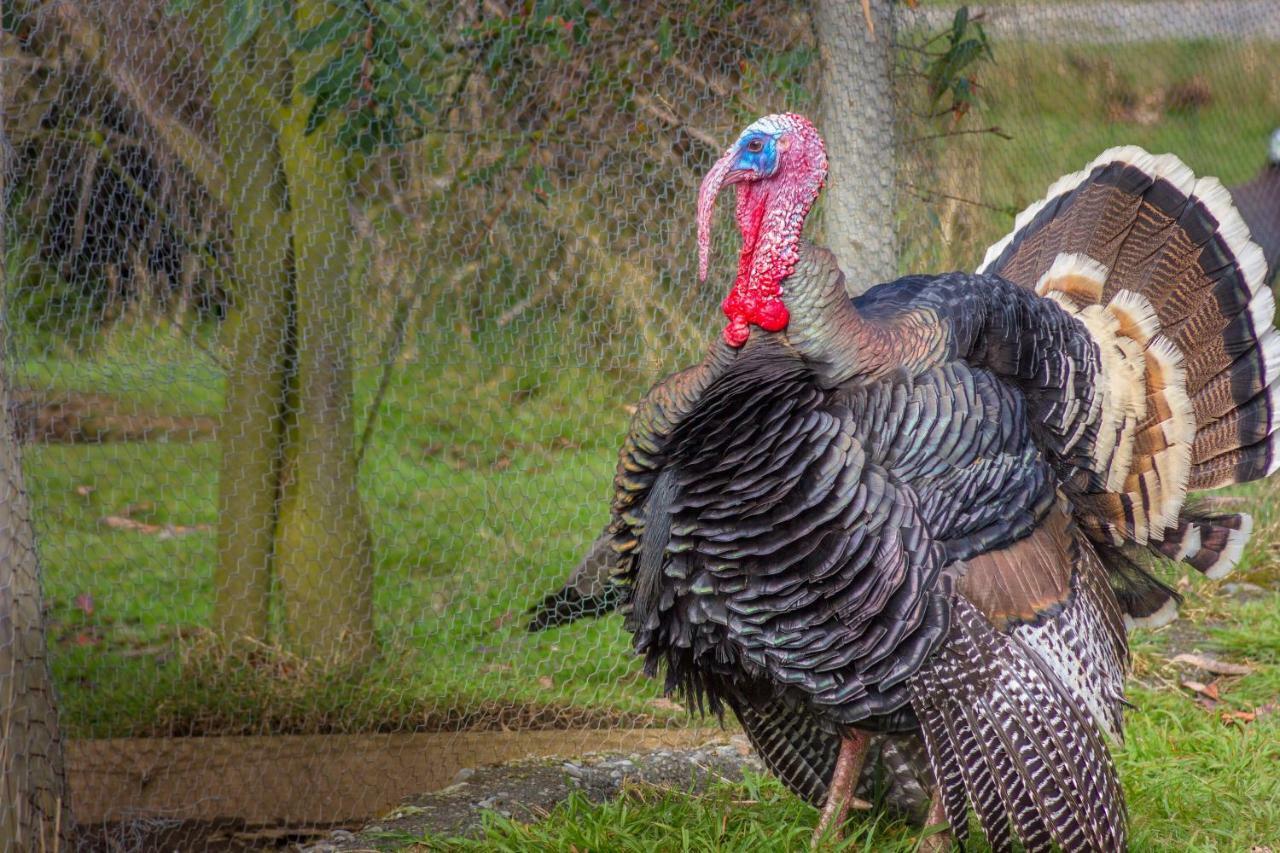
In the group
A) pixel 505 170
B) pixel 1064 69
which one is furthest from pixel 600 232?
pixel 1064 69

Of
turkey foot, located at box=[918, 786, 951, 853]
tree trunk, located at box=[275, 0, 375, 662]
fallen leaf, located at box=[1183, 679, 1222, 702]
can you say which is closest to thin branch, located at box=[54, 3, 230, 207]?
tree trunk, located at box=[275, 0, 375, 662]

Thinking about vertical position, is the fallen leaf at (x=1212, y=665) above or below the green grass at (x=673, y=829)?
above

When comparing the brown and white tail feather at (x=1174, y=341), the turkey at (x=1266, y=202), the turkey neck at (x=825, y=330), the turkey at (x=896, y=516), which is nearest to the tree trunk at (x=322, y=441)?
the turkey at (x=896, y=516)

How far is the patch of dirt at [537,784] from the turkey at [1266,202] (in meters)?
4.41

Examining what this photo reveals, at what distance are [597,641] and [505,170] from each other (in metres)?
1.72

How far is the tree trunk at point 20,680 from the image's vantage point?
3.28m

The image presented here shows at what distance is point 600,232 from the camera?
14.6 ft

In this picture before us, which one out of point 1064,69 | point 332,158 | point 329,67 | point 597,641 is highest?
point 1064,69

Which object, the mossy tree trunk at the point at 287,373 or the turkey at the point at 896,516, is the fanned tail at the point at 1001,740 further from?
the mossy tree trunk at the point at 287,373

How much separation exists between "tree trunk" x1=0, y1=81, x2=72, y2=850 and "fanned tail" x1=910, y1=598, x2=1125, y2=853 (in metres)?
2.23

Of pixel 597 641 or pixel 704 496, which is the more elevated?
pixel 704 496

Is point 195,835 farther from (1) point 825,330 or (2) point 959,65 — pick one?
(2) point 959,65

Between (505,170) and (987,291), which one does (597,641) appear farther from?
(987,291)

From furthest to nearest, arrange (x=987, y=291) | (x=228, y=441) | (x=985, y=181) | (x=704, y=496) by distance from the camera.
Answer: (x=985, y=181), (x=228, y=441), (x=987, y=291), (x=704, y=496)
